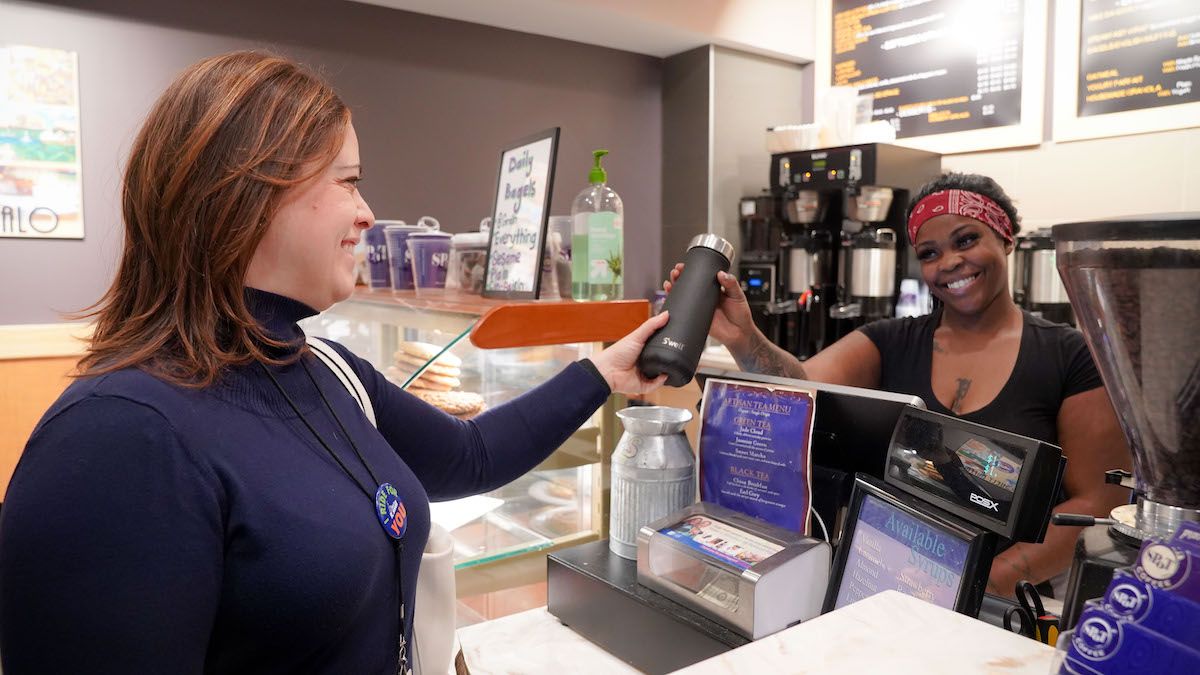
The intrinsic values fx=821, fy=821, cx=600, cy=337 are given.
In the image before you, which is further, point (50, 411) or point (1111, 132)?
point (1111, 132)

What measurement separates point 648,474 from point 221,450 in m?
0.64

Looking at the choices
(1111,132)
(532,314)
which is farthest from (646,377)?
(1111,132)

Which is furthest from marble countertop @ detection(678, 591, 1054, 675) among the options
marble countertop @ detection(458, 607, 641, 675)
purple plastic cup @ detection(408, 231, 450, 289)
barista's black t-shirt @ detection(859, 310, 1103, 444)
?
purple plastic cup @ detection(408, 231, 450, 289)

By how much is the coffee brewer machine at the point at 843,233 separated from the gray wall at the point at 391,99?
1134mm

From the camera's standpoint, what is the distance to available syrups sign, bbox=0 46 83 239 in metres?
3.09

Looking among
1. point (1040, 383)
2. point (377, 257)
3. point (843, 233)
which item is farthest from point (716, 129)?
point (1040, 383)

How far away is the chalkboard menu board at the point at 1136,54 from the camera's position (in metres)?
3.32

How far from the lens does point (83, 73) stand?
323cm

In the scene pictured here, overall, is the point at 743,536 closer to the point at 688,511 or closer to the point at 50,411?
the point at 688,511

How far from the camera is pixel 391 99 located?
3.96m

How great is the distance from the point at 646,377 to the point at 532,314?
0.79ft

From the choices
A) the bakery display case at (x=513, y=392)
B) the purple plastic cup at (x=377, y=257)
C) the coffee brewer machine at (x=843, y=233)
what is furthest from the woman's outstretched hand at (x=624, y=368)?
the coffee brewer machine at (x=843, y=233)

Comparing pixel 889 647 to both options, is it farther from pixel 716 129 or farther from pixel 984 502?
pixel 716 129

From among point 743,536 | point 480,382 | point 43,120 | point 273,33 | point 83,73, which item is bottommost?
point 743,536
